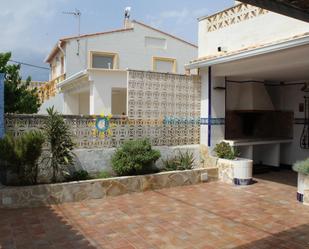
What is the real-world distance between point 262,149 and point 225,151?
2.76 metres

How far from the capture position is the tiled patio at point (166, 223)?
5.37 m

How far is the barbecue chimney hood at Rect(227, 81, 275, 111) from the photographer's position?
11383mm

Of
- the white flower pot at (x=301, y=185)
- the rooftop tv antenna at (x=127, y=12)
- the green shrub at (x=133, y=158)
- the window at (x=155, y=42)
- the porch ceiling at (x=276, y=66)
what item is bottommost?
the white flower pot at (x=301, y=185)

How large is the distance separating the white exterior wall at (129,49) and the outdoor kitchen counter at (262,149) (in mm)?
9370

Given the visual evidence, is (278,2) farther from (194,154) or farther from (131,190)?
(194,154)

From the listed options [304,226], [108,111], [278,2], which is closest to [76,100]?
[108,111]

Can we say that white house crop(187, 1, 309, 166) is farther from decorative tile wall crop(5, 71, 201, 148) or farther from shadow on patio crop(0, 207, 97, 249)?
shadow on patio crop(0, 207, 97, 249)

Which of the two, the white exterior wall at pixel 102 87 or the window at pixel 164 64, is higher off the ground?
the window at pixel 164 64

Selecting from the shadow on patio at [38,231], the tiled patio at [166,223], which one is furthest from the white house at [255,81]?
the shadow on patio at [38,231]

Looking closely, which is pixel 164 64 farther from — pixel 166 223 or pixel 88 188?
pixel 166 223

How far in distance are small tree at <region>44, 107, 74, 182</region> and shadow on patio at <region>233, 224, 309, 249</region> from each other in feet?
14.8

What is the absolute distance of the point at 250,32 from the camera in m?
9.09

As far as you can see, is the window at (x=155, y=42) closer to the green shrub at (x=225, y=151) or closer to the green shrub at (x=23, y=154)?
the green shrub at (x=225, y=151)

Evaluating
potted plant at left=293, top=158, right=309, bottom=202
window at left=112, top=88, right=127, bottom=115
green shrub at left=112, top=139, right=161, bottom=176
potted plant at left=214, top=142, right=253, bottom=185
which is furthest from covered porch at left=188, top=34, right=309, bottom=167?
window at left=112, top=88, right=127, bottom=115
